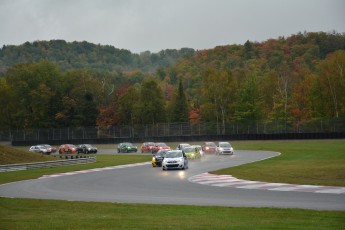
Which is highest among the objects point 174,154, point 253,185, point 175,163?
point 174,154

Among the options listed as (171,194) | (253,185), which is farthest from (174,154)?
(171,194)

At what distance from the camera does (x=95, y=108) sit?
397 feet

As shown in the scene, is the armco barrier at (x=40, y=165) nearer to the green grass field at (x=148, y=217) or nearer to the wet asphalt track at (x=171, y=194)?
the wet asphalt track at (x=171, y=194)

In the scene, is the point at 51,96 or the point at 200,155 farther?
the point at 51,96

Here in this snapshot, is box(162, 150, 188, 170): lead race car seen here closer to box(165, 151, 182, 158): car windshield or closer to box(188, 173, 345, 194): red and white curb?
box(165, 151, 182, 158): car windshield

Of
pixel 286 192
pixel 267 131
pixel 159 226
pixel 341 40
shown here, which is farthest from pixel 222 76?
pixel 159 226

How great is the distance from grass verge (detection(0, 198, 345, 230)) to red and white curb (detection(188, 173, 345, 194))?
6074 millimetres

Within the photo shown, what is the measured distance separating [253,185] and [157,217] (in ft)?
32.2

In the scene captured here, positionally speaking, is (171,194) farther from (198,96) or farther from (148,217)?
(198,96)

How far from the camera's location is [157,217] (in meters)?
14.8

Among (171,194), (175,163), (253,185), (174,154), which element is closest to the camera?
(171,194)

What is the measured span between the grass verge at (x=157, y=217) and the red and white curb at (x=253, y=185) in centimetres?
607

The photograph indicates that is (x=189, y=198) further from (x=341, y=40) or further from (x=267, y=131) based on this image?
(x=341, y=40)

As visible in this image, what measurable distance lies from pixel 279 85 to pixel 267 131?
121 feet
